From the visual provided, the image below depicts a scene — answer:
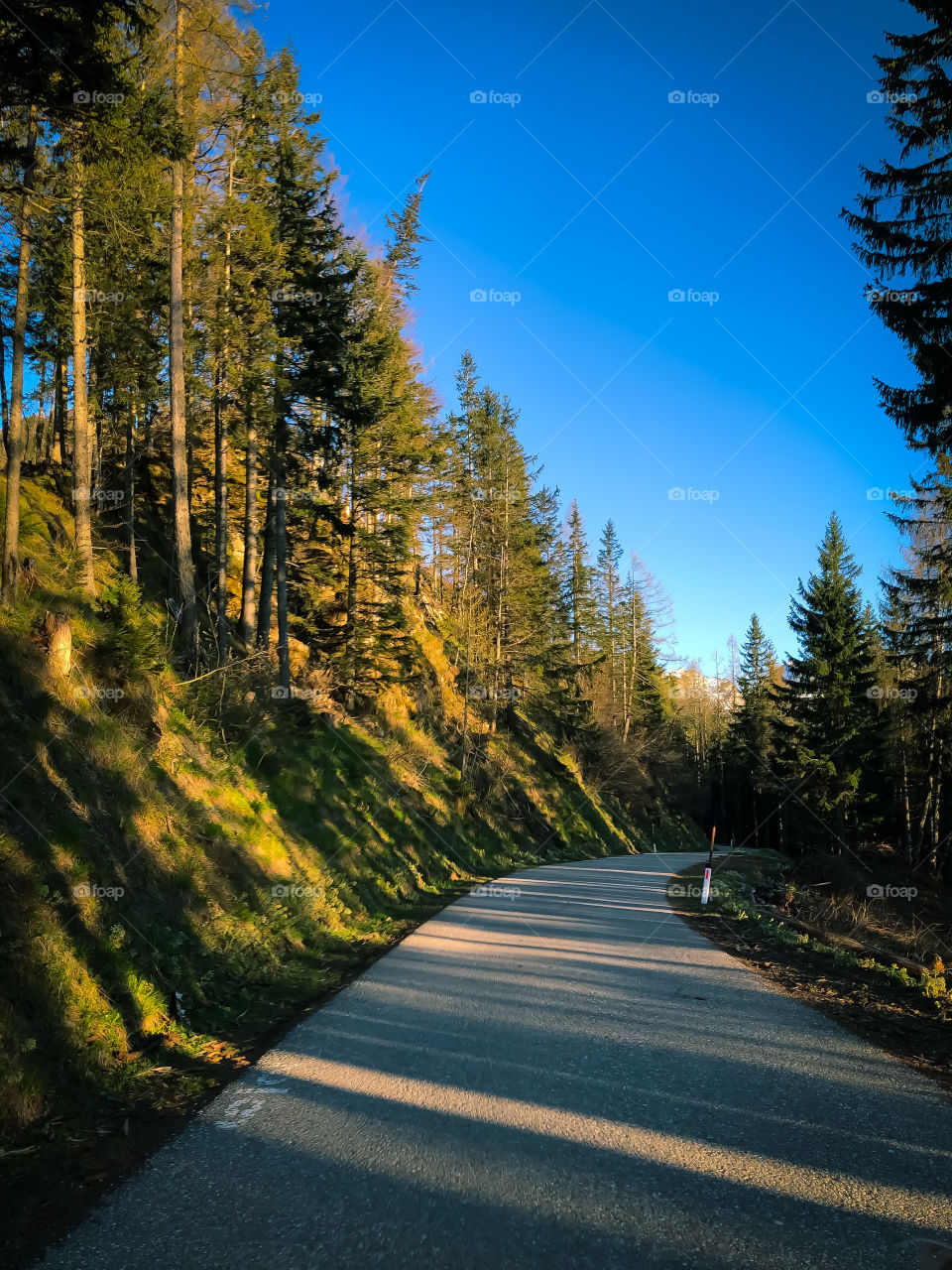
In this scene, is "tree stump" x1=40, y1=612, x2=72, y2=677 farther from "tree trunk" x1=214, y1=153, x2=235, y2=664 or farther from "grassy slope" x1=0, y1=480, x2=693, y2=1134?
"tree trunk" x1=214, y1=153, x2=235, y2=664

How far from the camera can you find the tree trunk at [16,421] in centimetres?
928

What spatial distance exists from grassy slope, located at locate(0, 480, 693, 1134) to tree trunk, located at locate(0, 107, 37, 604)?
1.40 ft

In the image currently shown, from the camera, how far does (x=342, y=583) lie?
75.6ft

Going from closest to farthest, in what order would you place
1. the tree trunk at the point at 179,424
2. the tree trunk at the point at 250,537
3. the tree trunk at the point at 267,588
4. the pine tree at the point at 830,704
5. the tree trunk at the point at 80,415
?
the tree trunk at the point at 80,415, the tree trunk at the point at 179,424, the tree trunk at the point at 250,537, the tree trunk at the point at 267,588, the pine tree at the point at 830,704

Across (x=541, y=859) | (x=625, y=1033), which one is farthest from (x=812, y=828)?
(x=625, y=1033)

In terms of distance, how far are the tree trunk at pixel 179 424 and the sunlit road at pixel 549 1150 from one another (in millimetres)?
8937

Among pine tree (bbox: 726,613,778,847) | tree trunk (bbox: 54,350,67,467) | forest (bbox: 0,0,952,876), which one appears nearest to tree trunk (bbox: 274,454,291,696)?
forest (bbox: 0,0,952,876)

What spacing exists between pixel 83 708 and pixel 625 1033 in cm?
711

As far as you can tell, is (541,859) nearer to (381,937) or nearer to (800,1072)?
(381,937)

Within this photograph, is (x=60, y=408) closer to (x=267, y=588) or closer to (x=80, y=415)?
(x=267, y=588)

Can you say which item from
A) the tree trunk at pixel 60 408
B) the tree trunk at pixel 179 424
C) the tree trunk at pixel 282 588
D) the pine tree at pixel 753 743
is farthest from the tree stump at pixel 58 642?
the pine tree at pixel 753 743

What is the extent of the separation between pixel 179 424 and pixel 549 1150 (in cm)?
1413

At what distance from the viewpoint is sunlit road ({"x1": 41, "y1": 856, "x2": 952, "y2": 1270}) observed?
9.93ft

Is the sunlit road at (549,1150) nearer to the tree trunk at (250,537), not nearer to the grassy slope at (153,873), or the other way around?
the grassy slope at (153,873)
